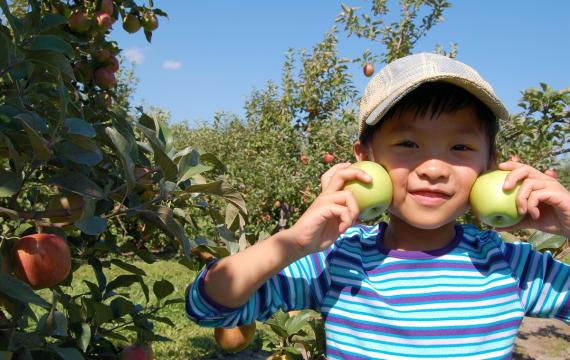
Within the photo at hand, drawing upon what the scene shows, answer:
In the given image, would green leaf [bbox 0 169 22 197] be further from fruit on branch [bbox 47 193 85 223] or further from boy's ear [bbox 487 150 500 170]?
boy's ear [bbox 487 150 500 170]

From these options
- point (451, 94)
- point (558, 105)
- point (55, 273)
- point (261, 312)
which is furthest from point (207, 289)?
point (558, 105)

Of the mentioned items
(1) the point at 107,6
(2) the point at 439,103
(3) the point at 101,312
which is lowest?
(3) the point at 101,312

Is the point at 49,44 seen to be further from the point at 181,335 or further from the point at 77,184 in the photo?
the point at 181,335

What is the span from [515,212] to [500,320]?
205mm

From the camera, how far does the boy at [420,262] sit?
1007 mm

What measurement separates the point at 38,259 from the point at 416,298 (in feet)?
2.57

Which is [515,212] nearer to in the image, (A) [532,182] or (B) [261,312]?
(A) [532,182]

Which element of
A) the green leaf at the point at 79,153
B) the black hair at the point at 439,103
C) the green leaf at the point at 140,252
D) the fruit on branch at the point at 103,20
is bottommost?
the green leaf at the point at 140,252

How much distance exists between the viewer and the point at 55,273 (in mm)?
1257

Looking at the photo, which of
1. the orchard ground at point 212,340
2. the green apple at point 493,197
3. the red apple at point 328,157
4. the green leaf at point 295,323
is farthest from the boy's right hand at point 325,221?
the red apple at point 328,157

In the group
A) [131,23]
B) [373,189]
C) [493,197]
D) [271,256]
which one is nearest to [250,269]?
[271,256]

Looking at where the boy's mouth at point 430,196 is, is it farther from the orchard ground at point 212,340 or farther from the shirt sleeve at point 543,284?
the orchard ground at point 212,340

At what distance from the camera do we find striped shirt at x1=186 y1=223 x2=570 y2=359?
1.03 meters

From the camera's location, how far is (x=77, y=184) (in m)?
1.16
